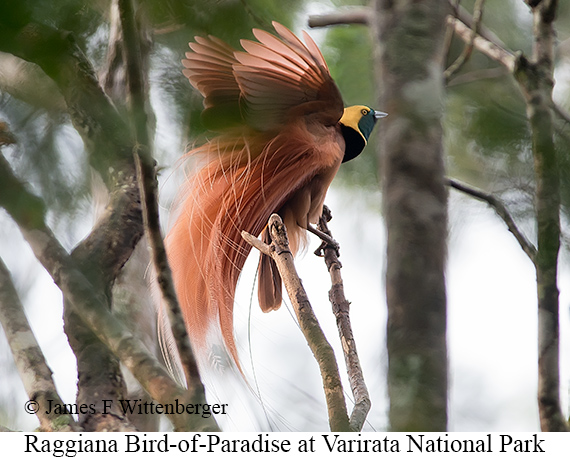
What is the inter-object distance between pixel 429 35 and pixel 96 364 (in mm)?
970

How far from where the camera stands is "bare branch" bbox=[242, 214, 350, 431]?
942mm

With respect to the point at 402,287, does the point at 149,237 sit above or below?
above

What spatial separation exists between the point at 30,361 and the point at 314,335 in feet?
1.99

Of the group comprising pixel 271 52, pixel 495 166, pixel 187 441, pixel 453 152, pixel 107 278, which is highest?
pixel 453 152

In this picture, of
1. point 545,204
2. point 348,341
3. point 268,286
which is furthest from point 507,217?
point 268,286

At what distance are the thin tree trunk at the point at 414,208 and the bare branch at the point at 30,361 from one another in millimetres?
694

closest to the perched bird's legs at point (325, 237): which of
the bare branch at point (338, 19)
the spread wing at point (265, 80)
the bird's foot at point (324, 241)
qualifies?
the bird's foot at point (324, 241)

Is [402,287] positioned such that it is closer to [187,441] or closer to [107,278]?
[187,441]

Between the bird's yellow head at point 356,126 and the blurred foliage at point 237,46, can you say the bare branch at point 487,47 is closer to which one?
the blurred foliage at point 237,46

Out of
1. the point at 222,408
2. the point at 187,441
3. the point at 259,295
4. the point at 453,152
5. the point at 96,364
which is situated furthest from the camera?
the point at 453,152

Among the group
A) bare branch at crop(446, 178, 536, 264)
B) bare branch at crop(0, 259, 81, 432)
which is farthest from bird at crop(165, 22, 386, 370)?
bare branch at crop(0, 259, 81, 432)

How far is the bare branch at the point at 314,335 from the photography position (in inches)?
37.1

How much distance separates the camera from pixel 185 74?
1.39 metres

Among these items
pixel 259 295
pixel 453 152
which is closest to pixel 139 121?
pixel 259 295
